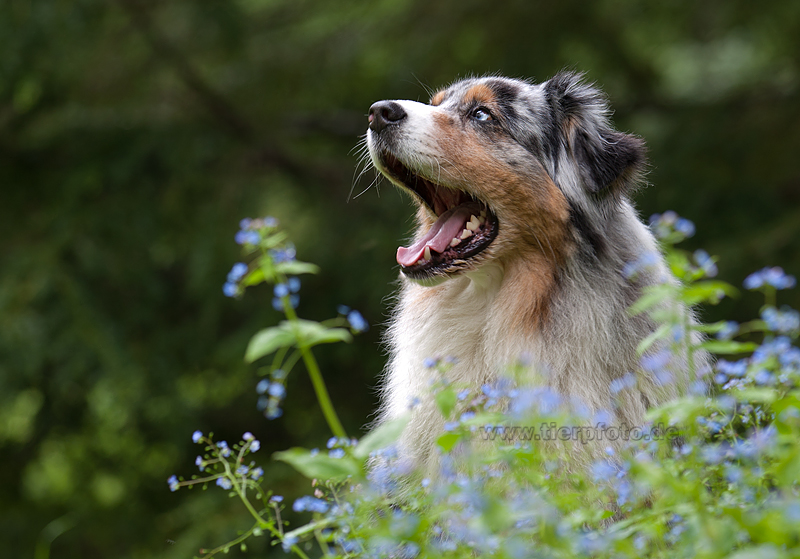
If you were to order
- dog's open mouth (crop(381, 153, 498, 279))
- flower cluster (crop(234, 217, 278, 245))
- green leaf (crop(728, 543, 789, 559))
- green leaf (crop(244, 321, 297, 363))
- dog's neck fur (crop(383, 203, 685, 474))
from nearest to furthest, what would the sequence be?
green leaf (crop(728, 543, 789, 559)) → green leaf (crop(244, 321, 297, 363)) → flower cluster (crop(234, 217, 278, 245)) → dog's neck fur (crop(383, 203, 685, 474)) → dog's open mouth (crop(381, 153, 498, 279))

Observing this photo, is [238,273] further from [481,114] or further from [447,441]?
[481,114]

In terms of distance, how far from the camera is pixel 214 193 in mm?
6453

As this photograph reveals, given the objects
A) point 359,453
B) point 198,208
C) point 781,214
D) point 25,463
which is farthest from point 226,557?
point 359,453

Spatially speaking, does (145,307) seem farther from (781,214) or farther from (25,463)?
(781,214)

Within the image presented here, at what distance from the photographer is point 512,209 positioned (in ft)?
10.4

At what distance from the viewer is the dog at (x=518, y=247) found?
2.99m

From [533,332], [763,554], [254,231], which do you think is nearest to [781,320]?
[763,554]

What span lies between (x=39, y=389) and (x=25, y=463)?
1.06m

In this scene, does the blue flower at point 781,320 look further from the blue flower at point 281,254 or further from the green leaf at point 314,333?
the blue flower at point 281,254

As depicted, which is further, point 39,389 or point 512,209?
point 39,389

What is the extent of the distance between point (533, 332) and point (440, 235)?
1.92 ft

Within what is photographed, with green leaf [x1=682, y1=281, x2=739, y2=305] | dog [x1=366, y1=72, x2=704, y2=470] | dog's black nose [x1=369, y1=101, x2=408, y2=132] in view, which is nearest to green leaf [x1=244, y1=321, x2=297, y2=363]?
green leaf [x1=682, y1=281, x2=739, y2=305]

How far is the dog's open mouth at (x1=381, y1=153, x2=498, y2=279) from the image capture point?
3.14m

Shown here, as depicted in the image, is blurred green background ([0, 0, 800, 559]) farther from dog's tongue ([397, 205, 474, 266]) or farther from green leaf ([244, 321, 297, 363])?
green leaf ([244, 321, 297, 363])
